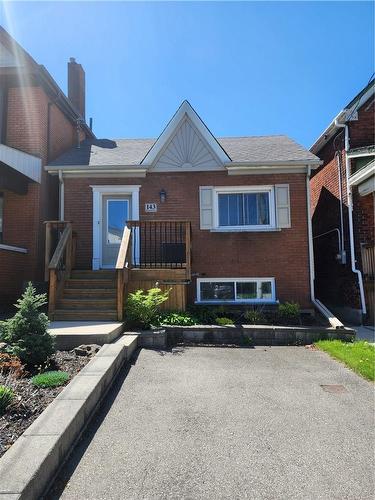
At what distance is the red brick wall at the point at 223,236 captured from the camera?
939cm

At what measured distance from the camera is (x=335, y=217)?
11094 millimetres

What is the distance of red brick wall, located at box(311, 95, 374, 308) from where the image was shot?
32.1ft

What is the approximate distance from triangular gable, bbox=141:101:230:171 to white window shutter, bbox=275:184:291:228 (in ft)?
5.22

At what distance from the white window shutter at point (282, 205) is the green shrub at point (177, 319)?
3.47 meters

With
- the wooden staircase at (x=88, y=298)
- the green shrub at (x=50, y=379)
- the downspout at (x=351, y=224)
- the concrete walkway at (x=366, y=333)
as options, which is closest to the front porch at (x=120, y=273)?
the wooden staircase at (x=88, y=298)

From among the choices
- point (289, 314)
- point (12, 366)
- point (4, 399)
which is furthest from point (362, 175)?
point (4, 399)

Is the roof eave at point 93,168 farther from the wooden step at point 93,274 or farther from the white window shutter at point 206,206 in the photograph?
the wooden step at point 93,274

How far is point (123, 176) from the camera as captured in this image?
32.2 feet

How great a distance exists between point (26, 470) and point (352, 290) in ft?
30.6

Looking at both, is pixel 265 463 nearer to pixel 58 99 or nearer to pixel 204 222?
pixel 204 222

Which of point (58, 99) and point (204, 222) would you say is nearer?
point (204, 222)

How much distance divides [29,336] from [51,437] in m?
1.96

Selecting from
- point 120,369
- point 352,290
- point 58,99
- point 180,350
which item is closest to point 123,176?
point 58,99

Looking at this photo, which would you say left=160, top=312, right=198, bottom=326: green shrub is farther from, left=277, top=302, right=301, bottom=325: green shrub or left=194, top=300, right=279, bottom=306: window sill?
left=277, top=302, right=301, bottom=325: green shrub
